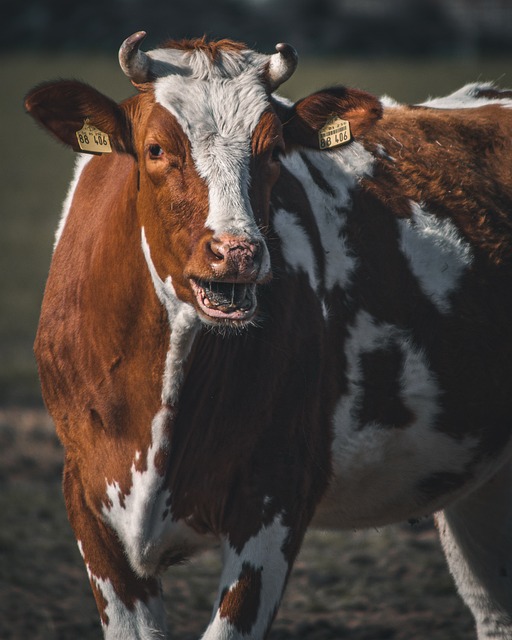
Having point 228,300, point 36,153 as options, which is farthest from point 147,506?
point 36,153

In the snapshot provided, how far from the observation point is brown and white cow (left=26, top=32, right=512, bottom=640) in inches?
148

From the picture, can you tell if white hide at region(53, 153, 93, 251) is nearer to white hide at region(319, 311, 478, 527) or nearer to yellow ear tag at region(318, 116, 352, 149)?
yellow ear tag at region(318, 116, 352, 149)

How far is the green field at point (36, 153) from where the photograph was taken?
1385 centimetres

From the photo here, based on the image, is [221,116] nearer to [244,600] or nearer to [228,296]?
[228,296]

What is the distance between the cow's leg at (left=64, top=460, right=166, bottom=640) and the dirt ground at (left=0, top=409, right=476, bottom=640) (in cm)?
140

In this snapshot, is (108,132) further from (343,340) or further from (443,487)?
(443,487)

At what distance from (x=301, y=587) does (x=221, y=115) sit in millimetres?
3462

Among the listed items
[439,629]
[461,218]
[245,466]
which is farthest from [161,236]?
[439,629]

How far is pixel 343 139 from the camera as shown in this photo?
4246 millimetres

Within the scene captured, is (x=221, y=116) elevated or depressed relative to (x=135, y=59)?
depressed

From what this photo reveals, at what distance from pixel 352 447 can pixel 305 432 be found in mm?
333

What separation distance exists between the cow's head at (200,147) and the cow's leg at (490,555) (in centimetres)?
221

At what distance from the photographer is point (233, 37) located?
47.8 m

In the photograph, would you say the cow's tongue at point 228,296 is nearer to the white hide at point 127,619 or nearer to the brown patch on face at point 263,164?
the brown patch on face at point 263,164
